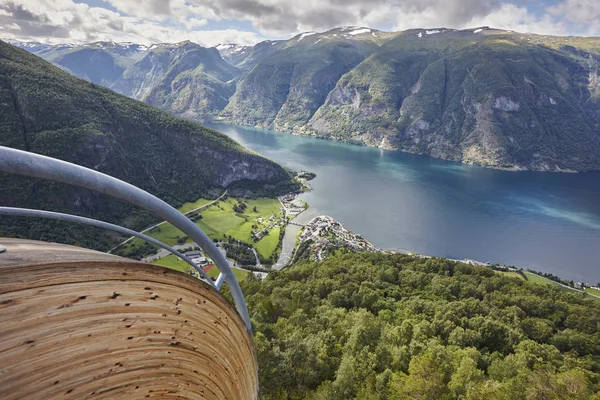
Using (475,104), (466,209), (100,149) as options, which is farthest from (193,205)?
(475,104)

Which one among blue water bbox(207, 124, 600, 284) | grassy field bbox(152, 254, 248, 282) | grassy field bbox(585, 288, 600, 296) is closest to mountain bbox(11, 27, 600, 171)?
blue water bbox(207, 124, 600, 284)

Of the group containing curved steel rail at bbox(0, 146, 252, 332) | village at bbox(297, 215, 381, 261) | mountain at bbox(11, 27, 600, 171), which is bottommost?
village at bbox(297, 215, 381, 261)

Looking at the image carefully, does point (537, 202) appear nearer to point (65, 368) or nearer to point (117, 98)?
point (65, 368)

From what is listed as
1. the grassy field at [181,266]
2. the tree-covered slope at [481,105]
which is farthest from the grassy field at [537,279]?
the tree-covered slope at [481,105]

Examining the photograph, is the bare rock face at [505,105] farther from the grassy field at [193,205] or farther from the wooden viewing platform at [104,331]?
the wooden viewing platform at [104,331]

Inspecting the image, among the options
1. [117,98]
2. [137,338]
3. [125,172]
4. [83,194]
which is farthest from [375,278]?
[117,98]

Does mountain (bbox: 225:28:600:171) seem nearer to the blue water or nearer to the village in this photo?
the blue water

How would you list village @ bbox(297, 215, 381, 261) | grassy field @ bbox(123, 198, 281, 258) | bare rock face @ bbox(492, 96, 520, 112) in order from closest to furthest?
village @ bbox(297, 215, 381, 261)
grassy field @ bbox(123, 198, 281, 258)
bare rock face @ bbox(492, 96, 520, 112)
